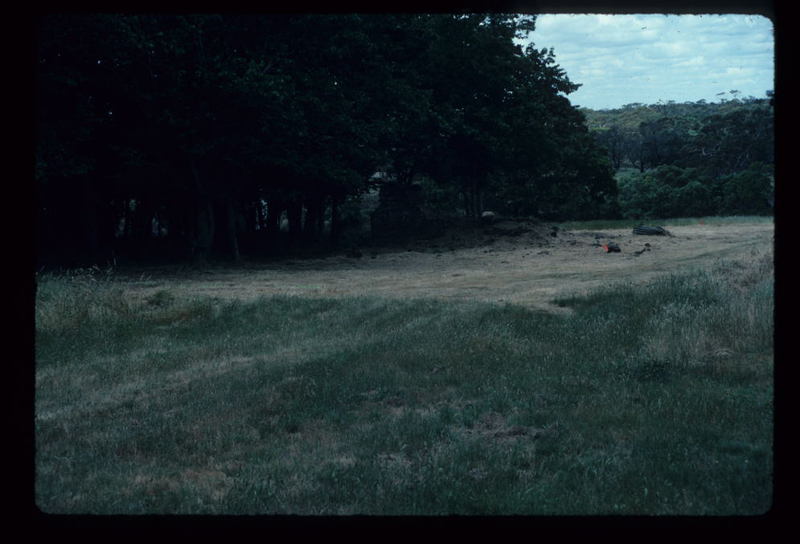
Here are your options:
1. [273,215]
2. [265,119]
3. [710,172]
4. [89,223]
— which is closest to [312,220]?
[273,215]

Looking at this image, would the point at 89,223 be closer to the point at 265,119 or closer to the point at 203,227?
the point at 203,227

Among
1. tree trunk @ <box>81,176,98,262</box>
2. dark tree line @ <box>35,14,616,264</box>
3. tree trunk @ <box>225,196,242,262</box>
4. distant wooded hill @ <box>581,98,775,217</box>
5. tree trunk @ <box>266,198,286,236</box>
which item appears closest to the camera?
dark tree line @ <box>35,14,616,264</box>

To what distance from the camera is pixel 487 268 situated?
26.4 meters

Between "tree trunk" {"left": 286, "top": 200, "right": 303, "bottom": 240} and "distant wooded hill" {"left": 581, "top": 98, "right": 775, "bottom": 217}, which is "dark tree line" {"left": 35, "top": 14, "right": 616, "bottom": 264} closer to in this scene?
"tree trunk" {"left": 286, "top": 200, "right": 303, "bottom": 240}

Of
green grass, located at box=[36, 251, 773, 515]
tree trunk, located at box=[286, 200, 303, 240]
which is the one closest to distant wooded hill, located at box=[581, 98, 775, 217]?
tree trunk, located at box=[286, 200, 303, 240]

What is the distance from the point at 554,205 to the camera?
51.3 meters

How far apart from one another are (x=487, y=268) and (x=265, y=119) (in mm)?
9639

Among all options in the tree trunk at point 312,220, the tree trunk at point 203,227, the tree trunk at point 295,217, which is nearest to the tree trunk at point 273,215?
the tree trunk at point 295,217

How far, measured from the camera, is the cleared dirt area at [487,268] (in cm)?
1992

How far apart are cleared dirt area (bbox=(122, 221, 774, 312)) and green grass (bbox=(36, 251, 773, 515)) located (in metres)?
3.61

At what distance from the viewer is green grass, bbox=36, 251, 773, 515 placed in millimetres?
6469

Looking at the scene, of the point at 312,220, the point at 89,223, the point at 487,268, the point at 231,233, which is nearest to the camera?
the point at 487,268

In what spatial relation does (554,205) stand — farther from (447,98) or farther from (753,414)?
(753,414)

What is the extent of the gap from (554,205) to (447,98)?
1752cm
